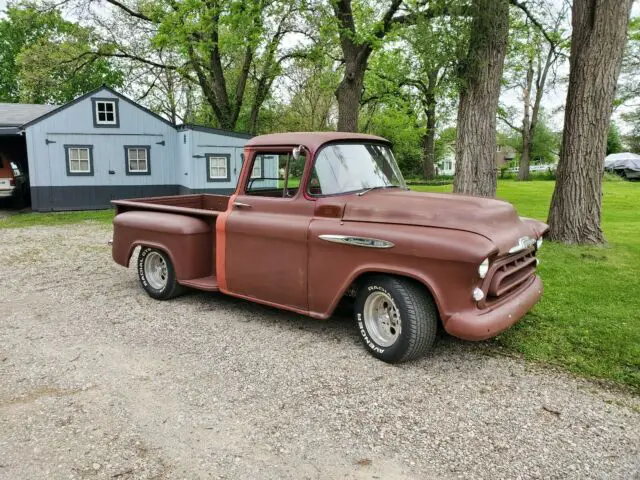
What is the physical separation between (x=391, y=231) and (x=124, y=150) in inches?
649

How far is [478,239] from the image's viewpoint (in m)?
3.91

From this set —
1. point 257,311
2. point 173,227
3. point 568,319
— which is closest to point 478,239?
point 568,319

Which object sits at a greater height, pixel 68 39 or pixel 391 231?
pixel 68 39

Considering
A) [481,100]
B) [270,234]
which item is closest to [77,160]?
[481,100]

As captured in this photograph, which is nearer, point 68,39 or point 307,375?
point 307,375

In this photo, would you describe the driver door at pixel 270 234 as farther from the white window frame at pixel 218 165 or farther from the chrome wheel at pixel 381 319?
the white window frame at pixel 218 165

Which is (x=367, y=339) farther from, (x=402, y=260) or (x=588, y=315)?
(x=588, y=315)

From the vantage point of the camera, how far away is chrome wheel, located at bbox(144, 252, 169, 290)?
652 centimetres

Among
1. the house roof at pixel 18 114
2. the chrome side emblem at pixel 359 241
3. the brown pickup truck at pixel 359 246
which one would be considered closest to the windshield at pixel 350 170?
the brown pickup truck at pixel 359 246

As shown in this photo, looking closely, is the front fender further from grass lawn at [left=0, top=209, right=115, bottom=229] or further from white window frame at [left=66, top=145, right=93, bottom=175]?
white window frame at [left=66, top=145, right=93, bottom=175]

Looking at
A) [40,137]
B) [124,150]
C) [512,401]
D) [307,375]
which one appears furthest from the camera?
[124,150]

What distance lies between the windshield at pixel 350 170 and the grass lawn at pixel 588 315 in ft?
6.56

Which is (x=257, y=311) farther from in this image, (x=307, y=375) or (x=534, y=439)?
(x=534, y=439)

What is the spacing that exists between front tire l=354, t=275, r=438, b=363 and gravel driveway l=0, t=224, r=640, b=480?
0.17 m
